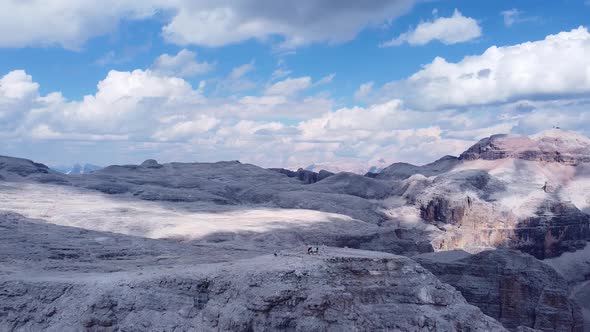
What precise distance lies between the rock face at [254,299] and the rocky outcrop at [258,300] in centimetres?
4

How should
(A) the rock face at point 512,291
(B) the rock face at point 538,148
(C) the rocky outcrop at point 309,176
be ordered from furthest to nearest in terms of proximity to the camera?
(C) the rocky outcrop at point 309,176
(B) the rock face at point 538,148
(A) the rock face at point 512,291

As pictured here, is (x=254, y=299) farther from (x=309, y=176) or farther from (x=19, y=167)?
(x=309, y=176)

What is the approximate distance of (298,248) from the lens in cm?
2933

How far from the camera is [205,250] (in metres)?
38.3

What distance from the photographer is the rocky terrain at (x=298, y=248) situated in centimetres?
2289

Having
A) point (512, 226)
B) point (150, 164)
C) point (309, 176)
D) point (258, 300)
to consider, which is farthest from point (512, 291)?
point (150, 164)

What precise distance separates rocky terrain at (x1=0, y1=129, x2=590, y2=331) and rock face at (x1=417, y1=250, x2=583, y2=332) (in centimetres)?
10

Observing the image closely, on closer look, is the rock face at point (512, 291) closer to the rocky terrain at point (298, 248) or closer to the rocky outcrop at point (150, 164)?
the rocky terrain at point (298, 248)

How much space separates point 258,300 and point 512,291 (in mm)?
26238

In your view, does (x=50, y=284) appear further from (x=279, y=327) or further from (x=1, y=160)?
(x=1, y=160)

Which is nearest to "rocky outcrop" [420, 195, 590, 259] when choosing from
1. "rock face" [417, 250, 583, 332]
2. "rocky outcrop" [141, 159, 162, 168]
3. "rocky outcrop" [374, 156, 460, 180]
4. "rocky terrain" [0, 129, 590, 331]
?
"rocky terrain" [0, 129, 590, 331]

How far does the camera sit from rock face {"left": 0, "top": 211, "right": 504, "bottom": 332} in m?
22.0

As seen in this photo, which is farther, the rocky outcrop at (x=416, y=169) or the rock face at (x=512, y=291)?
the rocky outcrop at (x=416, y=169)

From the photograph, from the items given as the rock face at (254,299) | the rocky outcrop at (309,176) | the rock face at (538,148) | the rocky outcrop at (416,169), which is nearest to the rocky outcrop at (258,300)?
the rock face at (254,299)
